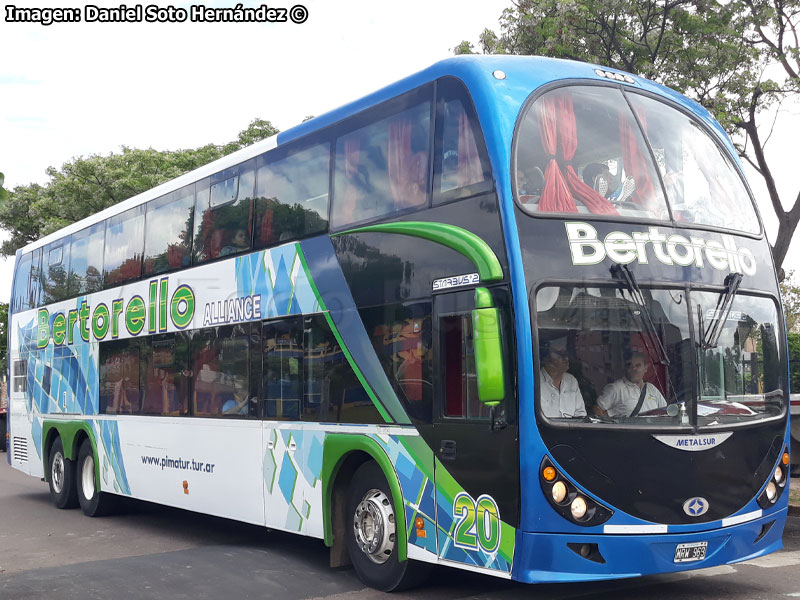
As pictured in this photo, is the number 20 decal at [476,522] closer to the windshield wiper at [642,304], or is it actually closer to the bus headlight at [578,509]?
the bus headlight at [578,509]

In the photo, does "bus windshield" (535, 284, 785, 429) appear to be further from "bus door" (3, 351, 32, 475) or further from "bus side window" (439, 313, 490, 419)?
"bus door" (3, 351, 32, 475)

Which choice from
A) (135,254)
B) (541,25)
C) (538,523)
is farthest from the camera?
(541,25)

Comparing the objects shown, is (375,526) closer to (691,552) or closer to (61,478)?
(691,552)

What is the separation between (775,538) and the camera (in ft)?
24.6

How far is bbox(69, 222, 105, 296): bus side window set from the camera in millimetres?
14297

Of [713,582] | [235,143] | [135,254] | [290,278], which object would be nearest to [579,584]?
[713,582]

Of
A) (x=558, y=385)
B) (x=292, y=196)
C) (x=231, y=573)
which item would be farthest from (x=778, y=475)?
(x=292, y=196)

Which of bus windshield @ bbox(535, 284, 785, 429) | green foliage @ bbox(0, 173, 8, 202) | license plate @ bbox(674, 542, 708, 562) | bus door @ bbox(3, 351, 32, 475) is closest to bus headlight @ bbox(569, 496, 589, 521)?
bus windshield @ bbox(535, 284, 785, 429)

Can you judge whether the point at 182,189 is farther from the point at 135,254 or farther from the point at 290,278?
the point at 290,278

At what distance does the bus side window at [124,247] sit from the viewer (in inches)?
514

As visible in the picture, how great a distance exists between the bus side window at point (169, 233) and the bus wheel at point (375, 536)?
4267mm

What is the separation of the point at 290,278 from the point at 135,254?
4332mm

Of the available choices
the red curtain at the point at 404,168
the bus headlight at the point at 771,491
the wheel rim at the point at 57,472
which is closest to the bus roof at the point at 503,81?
the red curtain at the point at 404,168

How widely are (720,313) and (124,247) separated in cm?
879
